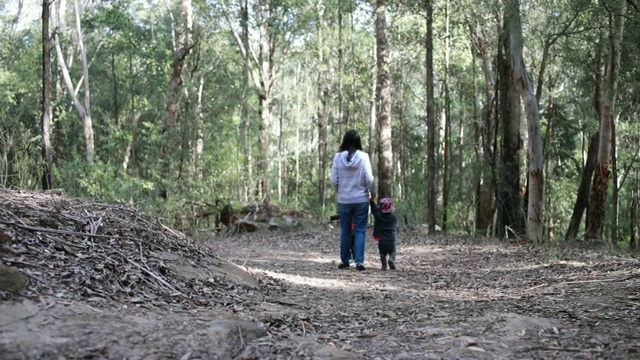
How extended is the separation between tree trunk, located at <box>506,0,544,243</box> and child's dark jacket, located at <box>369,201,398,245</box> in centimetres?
451

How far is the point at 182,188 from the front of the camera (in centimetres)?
1566

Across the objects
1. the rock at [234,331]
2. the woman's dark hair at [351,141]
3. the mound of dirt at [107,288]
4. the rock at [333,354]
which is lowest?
the rock at [333,354]

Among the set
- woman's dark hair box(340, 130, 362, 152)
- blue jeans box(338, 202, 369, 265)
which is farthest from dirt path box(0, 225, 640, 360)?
woman's dark hair box(340, 130, 362, 152)

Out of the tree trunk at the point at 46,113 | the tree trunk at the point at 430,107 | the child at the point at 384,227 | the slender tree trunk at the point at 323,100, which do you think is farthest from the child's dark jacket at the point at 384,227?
the slender tree trunk at the point at 323,100

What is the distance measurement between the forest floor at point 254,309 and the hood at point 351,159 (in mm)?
1759

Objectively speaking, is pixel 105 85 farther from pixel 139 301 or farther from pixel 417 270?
pixel 139 301

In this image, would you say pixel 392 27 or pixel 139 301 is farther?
pixel 392 27

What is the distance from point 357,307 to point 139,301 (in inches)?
88.8

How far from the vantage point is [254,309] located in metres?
4.71

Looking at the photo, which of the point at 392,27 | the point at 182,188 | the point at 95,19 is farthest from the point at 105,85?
the point at 182,188

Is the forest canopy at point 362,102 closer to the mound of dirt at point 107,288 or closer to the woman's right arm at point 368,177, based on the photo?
A: the mound of dirt at point 107,288

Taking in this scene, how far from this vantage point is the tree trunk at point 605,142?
1309 centimetres

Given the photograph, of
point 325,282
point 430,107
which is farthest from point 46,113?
point 430,107

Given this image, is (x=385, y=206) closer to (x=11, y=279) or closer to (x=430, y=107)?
(x=11, y=279)
